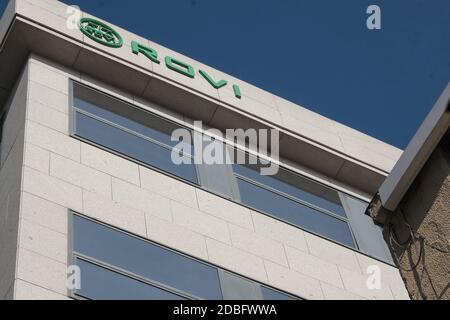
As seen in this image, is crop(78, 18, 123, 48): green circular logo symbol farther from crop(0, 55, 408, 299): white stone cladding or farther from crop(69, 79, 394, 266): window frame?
crop(0, 55, 408, 299): white stone cladding

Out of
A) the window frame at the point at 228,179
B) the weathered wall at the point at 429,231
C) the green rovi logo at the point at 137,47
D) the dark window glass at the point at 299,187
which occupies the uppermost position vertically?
the weathered wall at the point at 429,231

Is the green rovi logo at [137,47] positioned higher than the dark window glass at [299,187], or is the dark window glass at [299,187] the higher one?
the green rovi logo at [137,47]

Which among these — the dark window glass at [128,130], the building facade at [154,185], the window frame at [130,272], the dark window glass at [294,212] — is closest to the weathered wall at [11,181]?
the building facade at [154,185]

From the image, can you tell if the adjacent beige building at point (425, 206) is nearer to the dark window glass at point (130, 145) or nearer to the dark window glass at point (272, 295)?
the dark window glass at point (272, 295)

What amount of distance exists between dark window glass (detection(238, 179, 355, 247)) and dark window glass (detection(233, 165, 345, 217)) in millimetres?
307

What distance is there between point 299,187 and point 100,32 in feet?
15.2

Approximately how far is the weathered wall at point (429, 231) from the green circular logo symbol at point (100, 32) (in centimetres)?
891

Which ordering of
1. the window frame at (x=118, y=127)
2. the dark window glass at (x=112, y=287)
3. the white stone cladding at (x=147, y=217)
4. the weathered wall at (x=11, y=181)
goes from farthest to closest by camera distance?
the window frame at (x=118, y=127)
the white stone cladding at (x=147, y=217)
the dark window glass at (x=112, y=287)
the weathered wall at (x=11, y=181)

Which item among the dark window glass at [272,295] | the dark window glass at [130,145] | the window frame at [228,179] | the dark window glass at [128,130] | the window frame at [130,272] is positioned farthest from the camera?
the dark window glass at [128,130]

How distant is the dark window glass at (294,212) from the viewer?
618 inches

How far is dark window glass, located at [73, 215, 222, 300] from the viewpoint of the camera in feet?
39.2

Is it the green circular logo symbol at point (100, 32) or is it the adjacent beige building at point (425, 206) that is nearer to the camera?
the adjacent beige building at point (425, 206)

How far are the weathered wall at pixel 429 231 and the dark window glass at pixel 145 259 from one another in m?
3.88

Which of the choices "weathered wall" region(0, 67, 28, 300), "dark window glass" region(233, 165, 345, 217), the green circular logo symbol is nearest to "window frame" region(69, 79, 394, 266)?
"dark window glass" region(233, 165, 345, 217)
